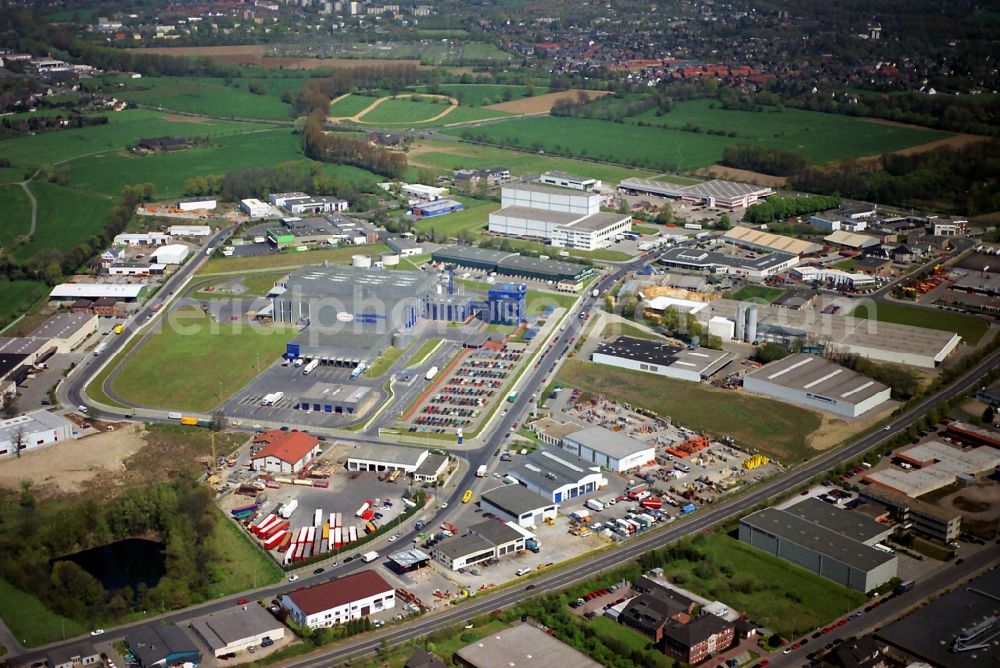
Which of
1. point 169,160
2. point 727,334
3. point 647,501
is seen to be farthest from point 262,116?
point 647,501

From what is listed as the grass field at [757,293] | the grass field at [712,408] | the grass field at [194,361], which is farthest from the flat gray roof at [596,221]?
the grass field at [194,361]

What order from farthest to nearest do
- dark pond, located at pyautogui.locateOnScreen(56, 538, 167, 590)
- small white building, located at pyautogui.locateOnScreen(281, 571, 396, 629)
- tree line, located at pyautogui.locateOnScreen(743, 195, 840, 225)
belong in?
tree line, located at pyautogui.locateOnScreen(743, 195, 840, 225), dark pond, located at pyautogui.locateOnScreen(56, 538, 167, 590), small white building, located at pyautogui.locateOnScreen(281, 571, 396, 629)

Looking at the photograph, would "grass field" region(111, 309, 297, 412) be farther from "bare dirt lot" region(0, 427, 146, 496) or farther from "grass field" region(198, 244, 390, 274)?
"grass field" region(198, 244, 390, 274)

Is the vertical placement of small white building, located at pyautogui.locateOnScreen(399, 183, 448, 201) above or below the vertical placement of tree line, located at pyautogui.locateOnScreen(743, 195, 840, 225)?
below

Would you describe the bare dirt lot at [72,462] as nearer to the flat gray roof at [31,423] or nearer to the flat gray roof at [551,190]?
the flat gray roof at [31,423]

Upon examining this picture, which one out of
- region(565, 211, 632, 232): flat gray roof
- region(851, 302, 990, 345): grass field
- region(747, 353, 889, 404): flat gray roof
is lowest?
region(851, 302, 990, 345): grass field

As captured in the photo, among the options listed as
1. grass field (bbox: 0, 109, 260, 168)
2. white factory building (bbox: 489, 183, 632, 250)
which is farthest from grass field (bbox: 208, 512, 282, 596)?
grass field (bbox: 0, 109, 260, 168)

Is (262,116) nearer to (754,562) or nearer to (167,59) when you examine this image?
(167,59)
